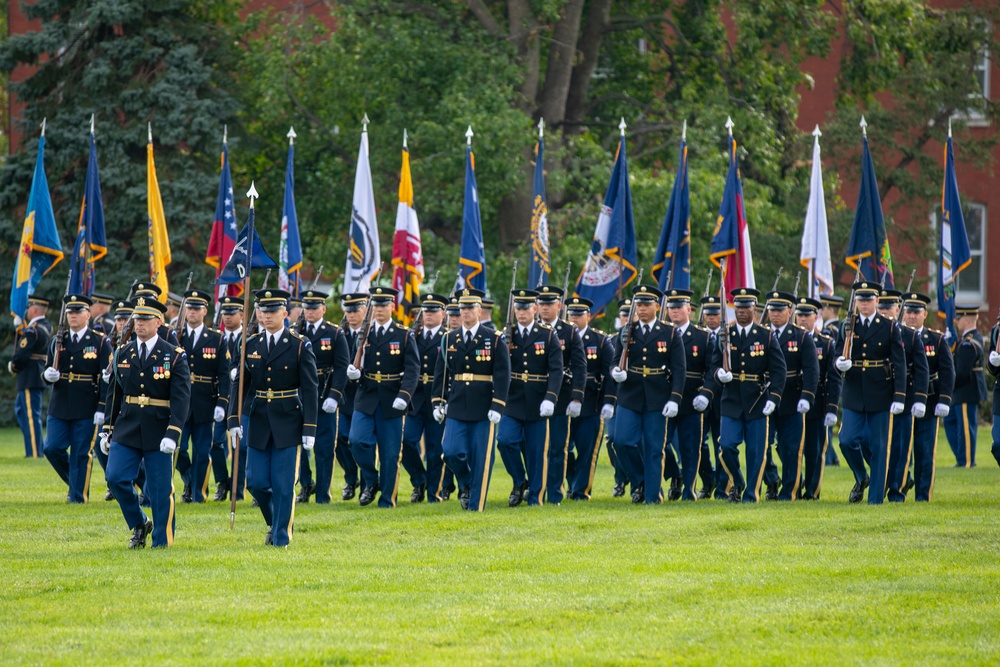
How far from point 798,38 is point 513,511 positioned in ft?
55.4

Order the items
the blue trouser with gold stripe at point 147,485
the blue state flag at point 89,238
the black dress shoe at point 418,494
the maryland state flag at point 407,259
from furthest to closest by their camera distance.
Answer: the maryland state flag at point 407,259 < the blue state flag at point 89,238 < the black dress shoe at point 418,494 < the blue trouser with gold stripe at point 147,485

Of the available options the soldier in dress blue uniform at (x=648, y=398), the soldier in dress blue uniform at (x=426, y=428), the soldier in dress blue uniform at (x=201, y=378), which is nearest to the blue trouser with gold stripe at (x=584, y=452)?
the soldier in dress blue uniform at (x=648, y=398)

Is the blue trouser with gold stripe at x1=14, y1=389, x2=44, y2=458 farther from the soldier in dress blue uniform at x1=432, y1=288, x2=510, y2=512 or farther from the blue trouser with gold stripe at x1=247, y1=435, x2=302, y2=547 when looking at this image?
the blue trouser with gold stripe at x1=247, y1=435, x2=302, y2=547

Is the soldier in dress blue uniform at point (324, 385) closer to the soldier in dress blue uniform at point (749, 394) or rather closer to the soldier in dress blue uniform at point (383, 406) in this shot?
the soldier in dress blue uniform at point (383, 406)

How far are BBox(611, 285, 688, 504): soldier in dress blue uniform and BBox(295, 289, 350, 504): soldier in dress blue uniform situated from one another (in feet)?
8.75

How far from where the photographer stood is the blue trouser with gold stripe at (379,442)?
14.5 metres

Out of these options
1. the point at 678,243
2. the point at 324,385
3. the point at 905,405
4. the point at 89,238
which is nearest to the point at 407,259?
the point at 324,385

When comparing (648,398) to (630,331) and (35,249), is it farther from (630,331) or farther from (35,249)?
(35,249)

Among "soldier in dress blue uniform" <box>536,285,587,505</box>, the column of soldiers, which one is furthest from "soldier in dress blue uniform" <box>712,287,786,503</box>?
"soldier in dress blue uniform" <box>536,285,587,505</box>

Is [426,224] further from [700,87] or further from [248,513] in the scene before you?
[248,513]

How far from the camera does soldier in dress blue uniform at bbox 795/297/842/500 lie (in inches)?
582

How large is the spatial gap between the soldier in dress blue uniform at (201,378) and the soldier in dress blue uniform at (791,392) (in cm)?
538

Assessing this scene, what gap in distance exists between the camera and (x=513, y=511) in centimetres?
1380

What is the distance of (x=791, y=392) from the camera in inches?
572
